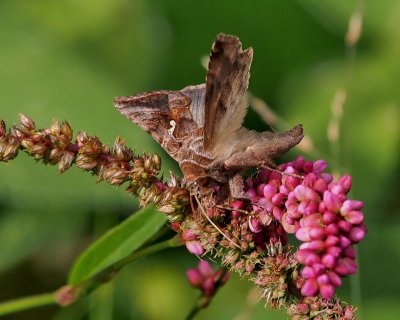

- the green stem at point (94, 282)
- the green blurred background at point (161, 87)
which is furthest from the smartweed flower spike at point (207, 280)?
the green blurred background at point (161, 87)

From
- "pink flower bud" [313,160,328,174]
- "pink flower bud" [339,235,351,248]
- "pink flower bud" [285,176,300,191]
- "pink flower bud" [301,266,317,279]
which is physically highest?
"pink flower bud" [313,160,328,174]

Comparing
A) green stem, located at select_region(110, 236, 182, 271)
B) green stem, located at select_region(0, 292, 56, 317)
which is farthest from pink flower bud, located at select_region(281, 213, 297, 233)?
green stem, located at select_region(0, 292, 56, 317)

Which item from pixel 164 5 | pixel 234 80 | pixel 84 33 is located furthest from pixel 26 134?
pixel 84 33

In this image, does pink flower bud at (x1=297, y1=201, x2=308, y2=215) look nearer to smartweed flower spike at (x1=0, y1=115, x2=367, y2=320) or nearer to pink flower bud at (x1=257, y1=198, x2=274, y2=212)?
smartweed flower spike at (x1=0, y1=115, x2=367, y2=320)

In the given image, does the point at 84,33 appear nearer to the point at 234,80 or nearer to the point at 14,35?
the point at 14,35

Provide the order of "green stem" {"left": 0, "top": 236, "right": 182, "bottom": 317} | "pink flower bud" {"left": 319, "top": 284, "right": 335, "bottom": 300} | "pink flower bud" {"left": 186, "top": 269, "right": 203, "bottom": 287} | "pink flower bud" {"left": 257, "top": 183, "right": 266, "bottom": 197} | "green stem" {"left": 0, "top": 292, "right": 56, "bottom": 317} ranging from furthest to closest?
"pink flower bud" {"left": 186, "top": 269, "right": 203, "bottom": 287}
"green stem" {"left": 0, "top": 292, "right": 56, "bottom": 317}
"green stem" {"left": 0, "top": 236, "right": 182, "bottom": 317}
"pink flower bud" {"left": 257, "top": 183, "right": 266, "bottom": 197}
"pink flower bud" {"left": 319, "top": 284, "right": 335, "bottom": 300}
